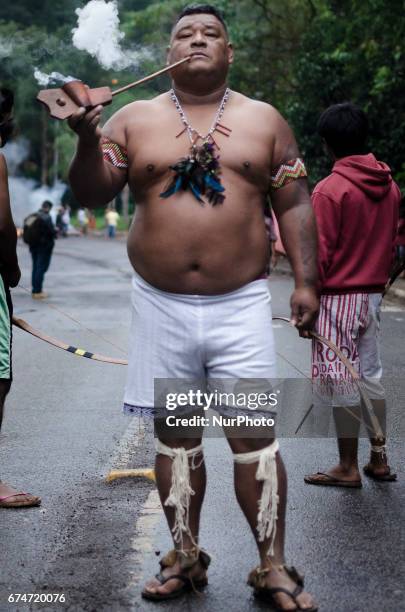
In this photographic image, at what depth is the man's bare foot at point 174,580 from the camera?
11.6ft

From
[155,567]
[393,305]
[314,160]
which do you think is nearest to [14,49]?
[155,567]

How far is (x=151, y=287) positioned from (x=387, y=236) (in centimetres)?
174

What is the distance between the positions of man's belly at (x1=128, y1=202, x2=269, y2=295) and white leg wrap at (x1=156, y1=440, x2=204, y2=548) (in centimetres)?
59

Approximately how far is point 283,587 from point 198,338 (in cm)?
90

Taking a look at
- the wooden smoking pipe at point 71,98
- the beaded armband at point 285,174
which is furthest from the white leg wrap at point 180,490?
the wooden smoking pipe at point 71,98

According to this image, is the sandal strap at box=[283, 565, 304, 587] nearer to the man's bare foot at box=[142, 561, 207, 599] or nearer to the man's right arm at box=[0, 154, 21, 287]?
the man's bare foot at box=[142, 561, 207, 599]

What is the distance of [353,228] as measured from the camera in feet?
16.0

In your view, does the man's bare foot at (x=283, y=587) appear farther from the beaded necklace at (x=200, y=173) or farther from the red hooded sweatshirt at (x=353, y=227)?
the red hooded sweatshirt at (x=353, y=227)

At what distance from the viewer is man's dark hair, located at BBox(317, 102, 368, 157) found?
496cm

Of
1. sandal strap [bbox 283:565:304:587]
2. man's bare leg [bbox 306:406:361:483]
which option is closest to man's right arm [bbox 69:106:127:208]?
sandal strap [bbox 283:565:304:587]

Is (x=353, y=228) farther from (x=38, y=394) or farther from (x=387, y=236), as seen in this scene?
(x=38, y=394)

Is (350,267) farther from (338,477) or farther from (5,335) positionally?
(5,335)

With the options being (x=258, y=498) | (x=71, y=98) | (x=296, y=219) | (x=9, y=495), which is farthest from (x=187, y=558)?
(x=71, y=98)

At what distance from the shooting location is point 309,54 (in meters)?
23.1
